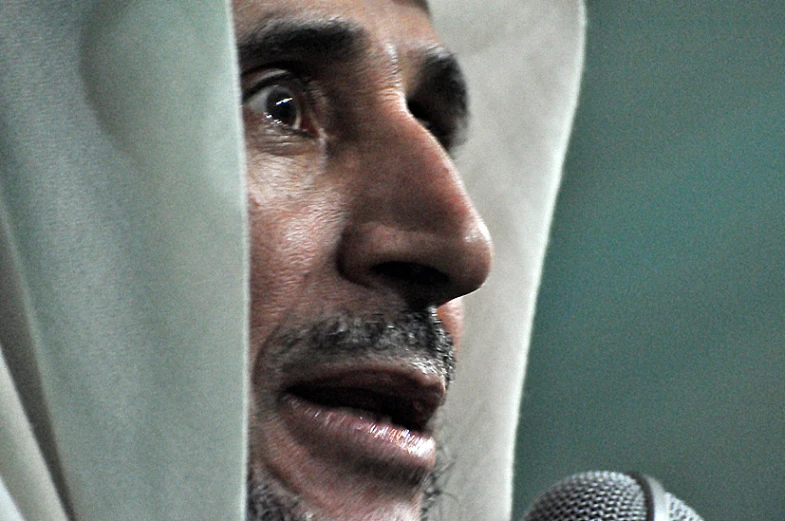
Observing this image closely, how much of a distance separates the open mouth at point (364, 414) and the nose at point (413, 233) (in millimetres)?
71

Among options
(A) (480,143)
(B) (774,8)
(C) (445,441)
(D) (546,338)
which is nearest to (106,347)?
(C) (445,441)

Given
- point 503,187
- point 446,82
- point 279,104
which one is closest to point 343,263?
point 279,104

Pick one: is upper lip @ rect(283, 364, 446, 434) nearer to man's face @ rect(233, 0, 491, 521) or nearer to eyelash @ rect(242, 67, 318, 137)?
man's face @ rect(233, 0, 491, 521)

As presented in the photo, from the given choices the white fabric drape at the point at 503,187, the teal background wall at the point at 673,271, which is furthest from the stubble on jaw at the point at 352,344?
the teal background wall at the point at 673,271

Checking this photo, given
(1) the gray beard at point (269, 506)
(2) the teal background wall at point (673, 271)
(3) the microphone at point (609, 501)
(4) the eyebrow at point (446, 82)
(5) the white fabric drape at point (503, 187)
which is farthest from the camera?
(2) the teal background wall at point (673, 271)

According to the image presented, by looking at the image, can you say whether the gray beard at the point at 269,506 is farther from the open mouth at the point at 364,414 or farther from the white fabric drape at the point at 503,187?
the white fabric drape at the point at 503,187

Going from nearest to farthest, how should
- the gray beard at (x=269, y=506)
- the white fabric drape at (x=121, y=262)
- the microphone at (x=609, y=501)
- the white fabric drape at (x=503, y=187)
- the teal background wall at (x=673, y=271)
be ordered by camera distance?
the white fabric drape at (x=121, y=262) < the gray beard at (x=269, y=506) < the microphone at (x=609, y=501) < the white fabric drape at (x=503, y=187) < the teal background wall at (x=673, y=271)

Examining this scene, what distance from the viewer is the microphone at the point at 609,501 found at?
0.83 metres

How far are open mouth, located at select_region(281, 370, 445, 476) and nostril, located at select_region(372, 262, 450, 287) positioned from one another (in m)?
0.08

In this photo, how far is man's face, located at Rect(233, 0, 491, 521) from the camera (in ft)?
2.46

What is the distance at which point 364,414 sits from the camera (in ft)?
2.59

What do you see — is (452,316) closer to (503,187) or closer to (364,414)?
(364,414)

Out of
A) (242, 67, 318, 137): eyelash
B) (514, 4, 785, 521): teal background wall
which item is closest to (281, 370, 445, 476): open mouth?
(242, 67, 318, 137): eyelash

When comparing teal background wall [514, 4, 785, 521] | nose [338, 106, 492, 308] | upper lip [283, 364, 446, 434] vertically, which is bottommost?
teal background wall [514, 4, 785, 521]
